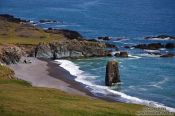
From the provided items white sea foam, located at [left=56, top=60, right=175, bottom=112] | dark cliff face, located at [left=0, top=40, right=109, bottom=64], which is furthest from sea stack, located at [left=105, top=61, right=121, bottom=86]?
dark cliff face, located at [left=0, top=40, right=109, bottom=64]

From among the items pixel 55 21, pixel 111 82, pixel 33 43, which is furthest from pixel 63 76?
pixel 55 21

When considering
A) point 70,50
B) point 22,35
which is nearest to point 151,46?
point 70,50

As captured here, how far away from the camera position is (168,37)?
150 meters

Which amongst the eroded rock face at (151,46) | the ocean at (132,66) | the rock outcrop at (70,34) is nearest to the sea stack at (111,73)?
the ocean at (132,66)

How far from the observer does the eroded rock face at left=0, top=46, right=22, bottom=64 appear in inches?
4131

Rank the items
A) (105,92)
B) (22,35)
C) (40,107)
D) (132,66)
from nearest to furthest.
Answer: (40,107) < (105,92) < (132,66) < (22,35)

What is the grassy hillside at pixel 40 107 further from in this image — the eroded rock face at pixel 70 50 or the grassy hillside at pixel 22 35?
the grassy hillside at pixel 22 35

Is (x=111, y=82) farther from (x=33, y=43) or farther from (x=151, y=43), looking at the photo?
(x=151, y=43)

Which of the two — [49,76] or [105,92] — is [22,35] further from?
[105,92]

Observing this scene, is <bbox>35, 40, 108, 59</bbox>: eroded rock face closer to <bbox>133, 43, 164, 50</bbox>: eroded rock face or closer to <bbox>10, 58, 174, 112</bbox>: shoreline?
<bbox>10, 58, 174, 112</bbox>: shoreline

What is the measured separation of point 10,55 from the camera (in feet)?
350

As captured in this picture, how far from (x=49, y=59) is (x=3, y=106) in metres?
74.9

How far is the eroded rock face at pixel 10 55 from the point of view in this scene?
344 ft

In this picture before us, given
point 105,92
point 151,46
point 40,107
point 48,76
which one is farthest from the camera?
A: point 151,46
